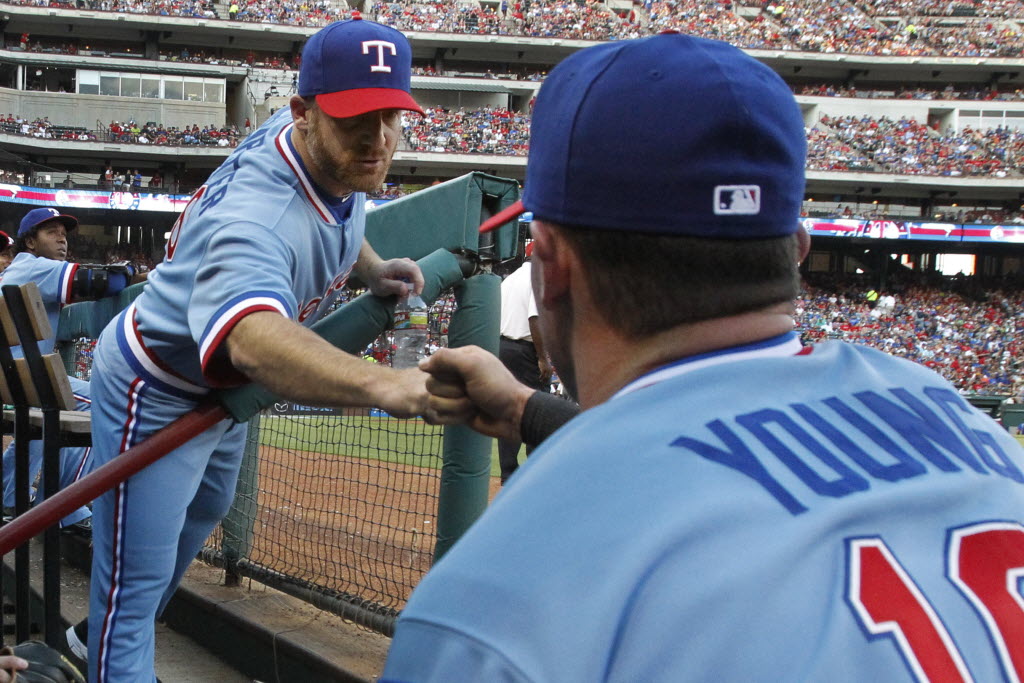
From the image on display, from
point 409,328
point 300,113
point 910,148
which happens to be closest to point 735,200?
point 300,113

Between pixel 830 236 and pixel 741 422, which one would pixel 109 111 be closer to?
pixel 830 236

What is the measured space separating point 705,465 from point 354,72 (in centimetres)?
166

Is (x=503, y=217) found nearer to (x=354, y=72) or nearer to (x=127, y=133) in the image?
(x=354, y=72)

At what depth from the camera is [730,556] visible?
689 millimetres

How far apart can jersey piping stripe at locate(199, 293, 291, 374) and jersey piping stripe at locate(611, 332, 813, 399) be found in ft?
3.57

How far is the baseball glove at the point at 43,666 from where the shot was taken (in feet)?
7.39

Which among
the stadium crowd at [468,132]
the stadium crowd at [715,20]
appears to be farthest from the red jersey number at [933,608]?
the stadium crowd at [715,20]

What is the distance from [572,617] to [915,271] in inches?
1383

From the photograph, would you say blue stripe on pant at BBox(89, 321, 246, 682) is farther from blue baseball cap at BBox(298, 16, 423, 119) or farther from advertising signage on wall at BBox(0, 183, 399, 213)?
advertising signage on wall at BBox(0, 183, 399, 213)

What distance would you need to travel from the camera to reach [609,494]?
0.71m

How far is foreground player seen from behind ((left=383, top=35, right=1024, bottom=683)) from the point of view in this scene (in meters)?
0.68

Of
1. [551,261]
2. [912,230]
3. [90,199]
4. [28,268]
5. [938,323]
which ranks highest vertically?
[551,261]

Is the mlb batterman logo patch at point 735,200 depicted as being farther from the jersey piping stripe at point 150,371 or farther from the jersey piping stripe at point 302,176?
the jersey piping stripe at point 150,371

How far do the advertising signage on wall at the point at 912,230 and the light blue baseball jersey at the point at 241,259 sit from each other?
30.7 m
